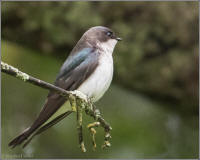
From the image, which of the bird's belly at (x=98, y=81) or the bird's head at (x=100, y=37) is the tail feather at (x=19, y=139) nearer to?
the bird's belly at (x=98, y=81)

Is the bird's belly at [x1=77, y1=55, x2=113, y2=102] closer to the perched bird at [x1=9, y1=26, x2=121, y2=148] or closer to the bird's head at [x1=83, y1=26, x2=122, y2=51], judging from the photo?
the perched bird at [x1=9, y1=26, x2=121, y2=148]

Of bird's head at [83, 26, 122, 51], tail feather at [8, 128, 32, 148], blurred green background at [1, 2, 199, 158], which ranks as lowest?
blurred green background at [1, 2, 199, 158]

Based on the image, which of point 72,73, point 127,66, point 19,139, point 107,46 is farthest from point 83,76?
point 127,66

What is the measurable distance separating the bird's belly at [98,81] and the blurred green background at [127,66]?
58.9 inches

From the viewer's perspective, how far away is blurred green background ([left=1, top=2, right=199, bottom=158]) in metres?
3.51

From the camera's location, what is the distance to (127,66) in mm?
3844

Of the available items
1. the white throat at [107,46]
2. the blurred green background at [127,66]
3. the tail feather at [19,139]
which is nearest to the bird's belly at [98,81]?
the white throat at [107,46]

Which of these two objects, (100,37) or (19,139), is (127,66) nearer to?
(100,37)

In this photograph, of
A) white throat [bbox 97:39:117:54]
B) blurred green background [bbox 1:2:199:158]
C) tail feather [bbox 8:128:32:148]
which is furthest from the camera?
blurred green background [bbox 1:2:199:158]

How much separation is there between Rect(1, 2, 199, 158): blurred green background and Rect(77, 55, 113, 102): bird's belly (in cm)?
149

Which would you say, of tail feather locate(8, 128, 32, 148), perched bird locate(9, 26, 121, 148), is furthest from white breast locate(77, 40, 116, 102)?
tail feather locate(8, 128, 32, 148)

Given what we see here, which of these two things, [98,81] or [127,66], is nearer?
[98,81]

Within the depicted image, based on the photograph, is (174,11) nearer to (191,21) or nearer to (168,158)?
(191,21)

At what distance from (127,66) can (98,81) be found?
1.88 metres
